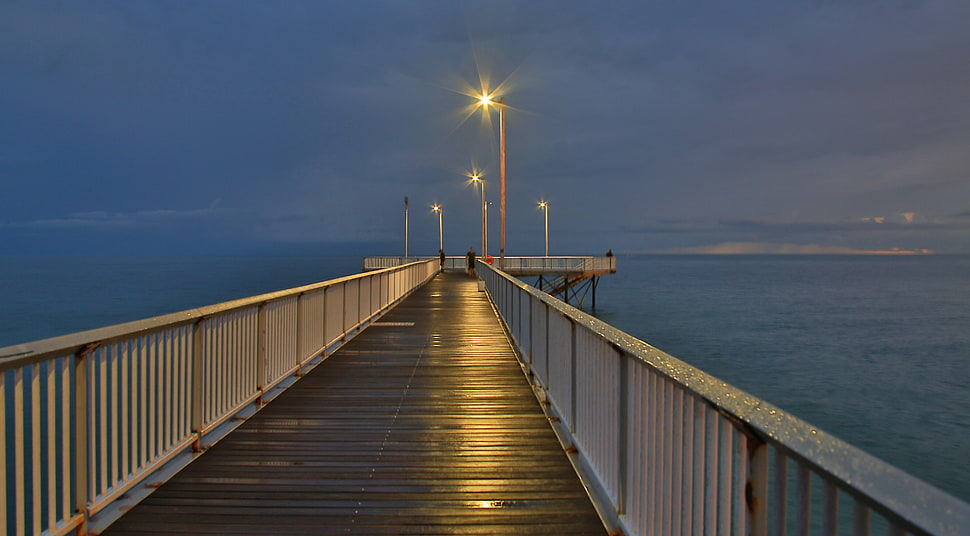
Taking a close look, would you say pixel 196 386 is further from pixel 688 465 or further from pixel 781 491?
pixel 781 491

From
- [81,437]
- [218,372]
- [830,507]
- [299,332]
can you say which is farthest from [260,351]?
[830,507]

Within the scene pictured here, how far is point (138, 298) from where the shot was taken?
6034 centimetres

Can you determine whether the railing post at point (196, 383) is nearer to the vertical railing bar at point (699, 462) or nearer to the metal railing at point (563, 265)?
the vertical railing bar at point (699, 462)

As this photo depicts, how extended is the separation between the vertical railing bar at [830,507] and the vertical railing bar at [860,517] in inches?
2.7

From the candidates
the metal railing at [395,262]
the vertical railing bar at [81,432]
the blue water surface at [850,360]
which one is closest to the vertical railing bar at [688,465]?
the vertical railing bar at [81,432]

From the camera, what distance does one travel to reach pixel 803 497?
1666 millimetres

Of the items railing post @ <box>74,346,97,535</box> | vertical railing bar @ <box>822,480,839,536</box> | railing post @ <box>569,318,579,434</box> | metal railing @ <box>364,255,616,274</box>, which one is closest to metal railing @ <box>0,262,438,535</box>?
railing post @ <box>74,346,97,535</box>

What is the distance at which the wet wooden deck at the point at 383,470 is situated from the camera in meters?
3.56

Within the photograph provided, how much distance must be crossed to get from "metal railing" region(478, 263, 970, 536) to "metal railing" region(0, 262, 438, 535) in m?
2.75

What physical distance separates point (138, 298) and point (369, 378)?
208ft

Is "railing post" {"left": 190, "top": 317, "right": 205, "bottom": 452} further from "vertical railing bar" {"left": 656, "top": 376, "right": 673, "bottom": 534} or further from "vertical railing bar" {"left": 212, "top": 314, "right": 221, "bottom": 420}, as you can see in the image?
"vertical railing bar" {"left": 656, "top": 376, "right": 673, "bottom": 534}

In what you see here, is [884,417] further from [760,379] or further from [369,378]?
[369,378]

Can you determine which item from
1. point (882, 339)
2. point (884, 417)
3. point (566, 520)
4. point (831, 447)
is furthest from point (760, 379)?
point (831, 447)

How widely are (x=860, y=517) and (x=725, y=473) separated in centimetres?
87
